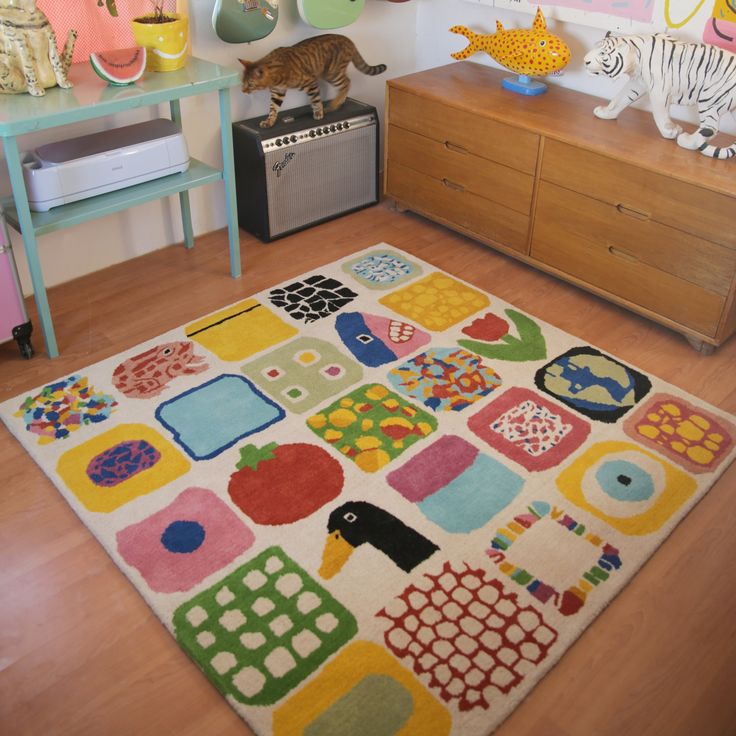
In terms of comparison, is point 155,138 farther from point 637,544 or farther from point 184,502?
point 637,544

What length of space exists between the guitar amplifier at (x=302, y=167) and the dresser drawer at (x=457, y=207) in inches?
6.6

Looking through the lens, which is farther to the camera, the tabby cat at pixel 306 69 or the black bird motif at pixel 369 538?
the tabby cat at pixel 306 69

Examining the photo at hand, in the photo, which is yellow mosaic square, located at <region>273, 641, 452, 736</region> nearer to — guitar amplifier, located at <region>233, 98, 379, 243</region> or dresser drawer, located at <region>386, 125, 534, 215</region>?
dresser drawer, located at <region>386, 125, 534, 215</region>

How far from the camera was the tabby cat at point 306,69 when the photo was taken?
114 inches

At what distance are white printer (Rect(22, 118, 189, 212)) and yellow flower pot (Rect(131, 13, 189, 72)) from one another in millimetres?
206

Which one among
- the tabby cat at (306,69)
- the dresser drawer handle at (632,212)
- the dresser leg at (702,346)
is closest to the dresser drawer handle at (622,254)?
Answer: the dresser drawer handle at (632,212)

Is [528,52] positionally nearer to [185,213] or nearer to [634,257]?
[634,257]

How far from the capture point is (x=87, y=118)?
86.0 inches

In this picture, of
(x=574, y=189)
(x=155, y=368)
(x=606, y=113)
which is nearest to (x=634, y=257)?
(x=574, y=189)

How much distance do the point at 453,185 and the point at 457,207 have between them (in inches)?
3.4

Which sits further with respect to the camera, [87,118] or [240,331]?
[240,331]

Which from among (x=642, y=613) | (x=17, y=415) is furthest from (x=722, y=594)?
(x=17, y=415)

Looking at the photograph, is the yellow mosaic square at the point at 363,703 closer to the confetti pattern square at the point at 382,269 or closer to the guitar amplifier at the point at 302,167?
the confetti pattern square at the point at 382,269

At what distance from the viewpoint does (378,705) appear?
59.7 inches
